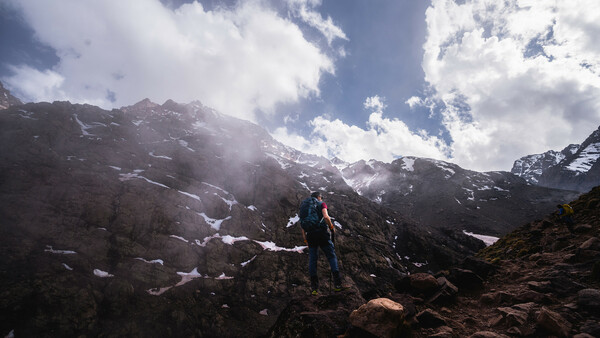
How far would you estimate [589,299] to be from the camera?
4797 mm

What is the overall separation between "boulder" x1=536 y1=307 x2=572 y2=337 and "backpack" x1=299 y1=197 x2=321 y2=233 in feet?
18.1

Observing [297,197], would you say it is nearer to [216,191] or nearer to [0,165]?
→ [216,191]

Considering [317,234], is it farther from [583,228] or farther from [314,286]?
[583,228]

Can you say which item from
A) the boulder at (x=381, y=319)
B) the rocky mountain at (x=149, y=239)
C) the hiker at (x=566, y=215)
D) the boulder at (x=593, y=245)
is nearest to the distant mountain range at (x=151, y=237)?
the rocky mountain at (x=149, y=239)

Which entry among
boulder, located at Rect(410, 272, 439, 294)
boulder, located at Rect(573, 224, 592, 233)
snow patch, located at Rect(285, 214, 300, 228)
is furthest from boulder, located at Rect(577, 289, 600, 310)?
snow patch, located at Rect(285, 214, 300, 228)

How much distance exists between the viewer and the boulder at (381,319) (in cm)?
499

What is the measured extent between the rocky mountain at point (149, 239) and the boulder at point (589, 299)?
17.3 feet

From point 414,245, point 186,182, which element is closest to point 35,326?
point 186,182

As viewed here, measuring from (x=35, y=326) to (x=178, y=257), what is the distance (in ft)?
81.0

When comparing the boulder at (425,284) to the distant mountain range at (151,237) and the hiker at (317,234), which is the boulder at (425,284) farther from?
the hiker at (317,234)

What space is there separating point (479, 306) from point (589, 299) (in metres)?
2.32

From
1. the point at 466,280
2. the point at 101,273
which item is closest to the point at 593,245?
the point at 466,280

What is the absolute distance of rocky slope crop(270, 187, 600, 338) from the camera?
465 centimetres

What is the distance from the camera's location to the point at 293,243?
254 ft
